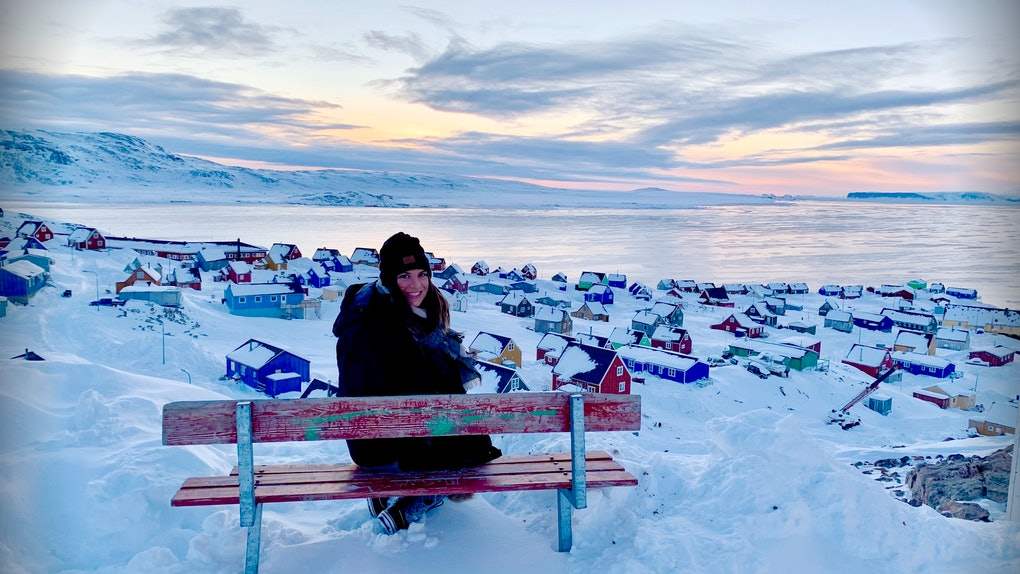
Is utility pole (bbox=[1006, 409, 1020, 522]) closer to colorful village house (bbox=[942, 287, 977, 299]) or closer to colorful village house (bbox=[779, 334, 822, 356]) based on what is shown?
colorful village house (bbox=[779, 334, 822, 356])

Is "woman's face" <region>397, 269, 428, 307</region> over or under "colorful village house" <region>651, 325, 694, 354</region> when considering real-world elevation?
over

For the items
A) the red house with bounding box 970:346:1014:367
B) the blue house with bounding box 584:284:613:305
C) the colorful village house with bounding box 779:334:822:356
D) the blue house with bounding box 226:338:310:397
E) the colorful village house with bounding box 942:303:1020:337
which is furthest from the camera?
the blue house with bounding box 584:284:613:305

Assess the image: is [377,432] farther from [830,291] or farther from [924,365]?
[830,291]

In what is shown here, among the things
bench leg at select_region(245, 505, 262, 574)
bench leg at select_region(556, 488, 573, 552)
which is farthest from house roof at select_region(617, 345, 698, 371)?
bench leg at select_region(245, 505, 262, 574)

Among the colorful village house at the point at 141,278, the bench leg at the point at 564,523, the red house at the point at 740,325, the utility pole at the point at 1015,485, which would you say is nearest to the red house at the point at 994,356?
the red house at the point at 740,325

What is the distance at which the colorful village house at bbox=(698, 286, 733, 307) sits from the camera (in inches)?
2120

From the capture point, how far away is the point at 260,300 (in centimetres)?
3397

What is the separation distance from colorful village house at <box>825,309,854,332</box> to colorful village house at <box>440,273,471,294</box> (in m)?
28.4

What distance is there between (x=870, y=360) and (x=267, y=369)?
3144cm

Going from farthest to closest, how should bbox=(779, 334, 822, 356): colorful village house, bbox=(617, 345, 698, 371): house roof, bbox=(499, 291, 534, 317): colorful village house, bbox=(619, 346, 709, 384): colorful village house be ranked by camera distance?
bbox=(499, 291, 534, 317): colorful village house → bbox=(779, 334, 822, 356): colorful village house → bbox=(617, 345, 698, 371): house roof → bbox=(619, 346, 709, 384): colorful village house

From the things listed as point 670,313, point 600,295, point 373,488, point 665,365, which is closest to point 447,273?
point 600,295

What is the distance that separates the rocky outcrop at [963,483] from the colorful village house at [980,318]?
151 feet

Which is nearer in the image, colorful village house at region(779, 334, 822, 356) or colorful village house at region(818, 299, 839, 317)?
colorful village house at region(779, 334, 822, 356)

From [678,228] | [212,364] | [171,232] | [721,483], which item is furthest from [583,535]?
[678,228]
